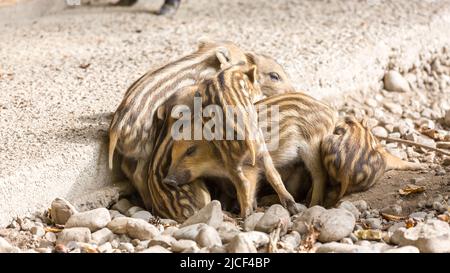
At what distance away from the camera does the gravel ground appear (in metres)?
3.11

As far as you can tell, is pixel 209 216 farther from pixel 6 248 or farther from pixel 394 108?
pixel 394 108

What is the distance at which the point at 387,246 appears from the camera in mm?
3021

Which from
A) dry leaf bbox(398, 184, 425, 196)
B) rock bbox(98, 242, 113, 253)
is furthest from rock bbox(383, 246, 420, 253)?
rock bbox(98, 242, 113, 253)

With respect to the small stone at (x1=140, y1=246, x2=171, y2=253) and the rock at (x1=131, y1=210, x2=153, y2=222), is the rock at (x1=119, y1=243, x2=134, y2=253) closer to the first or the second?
the small stone at (x1=140, y1=246, x2=171, y2=253)

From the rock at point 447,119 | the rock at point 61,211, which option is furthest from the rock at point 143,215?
the rock at point 447,119

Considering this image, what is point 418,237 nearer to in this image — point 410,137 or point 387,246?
point 387,246

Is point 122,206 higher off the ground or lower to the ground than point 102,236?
lower

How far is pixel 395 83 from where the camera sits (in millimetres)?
5062

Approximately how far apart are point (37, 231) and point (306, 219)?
91cm

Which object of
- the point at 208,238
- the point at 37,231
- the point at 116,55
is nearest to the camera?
the point at 208,238

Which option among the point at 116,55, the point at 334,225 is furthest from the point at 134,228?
the point at 116,55

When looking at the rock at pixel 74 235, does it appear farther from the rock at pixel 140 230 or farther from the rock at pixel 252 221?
the rock at pixel 252 221

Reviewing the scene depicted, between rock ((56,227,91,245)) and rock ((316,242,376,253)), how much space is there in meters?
0.75

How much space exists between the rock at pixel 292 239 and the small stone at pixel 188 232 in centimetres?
26
